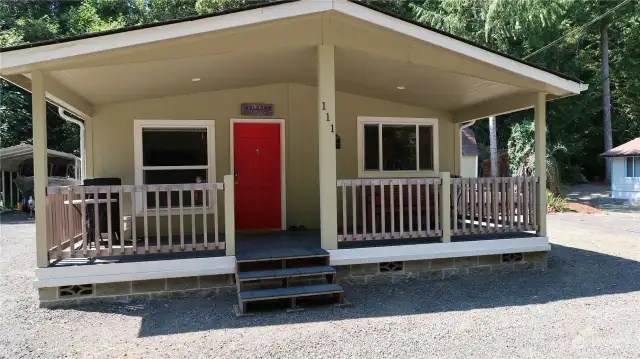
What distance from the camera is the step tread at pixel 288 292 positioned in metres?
4.65

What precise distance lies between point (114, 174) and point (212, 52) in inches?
125

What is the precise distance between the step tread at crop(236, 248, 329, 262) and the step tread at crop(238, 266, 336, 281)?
0.50 ft

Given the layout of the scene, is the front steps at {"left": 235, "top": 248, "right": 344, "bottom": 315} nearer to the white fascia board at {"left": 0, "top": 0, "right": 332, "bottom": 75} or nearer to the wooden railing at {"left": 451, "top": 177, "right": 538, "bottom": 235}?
the wooden railing at {"left": 451, "top": 177, "right": 538, "bottom": 235}

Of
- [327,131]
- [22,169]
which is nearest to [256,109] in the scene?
[327,131]

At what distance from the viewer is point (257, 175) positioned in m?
7.61

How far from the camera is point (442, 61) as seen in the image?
5.88 m

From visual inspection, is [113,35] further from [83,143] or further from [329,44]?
[83,143]

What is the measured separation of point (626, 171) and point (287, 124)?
17.8m

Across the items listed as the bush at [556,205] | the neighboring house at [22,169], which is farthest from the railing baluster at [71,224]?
the bush at [556,205]

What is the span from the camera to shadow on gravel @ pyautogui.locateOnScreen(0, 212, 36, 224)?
14.1m

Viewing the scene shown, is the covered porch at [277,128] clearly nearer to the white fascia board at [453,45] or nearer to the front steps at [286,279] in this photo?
the white fascia board at [453,45]

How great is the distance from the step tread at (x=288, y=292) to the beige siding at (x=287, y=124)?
294cm

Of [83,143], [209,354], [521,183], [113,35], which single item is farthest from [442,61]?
[83,143]

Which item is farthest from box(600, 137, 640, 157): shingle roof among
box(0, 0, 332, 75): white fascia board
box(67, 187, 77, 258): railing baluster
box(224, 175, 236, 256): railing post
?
box(67, 187, 77, 258): railing baluster
